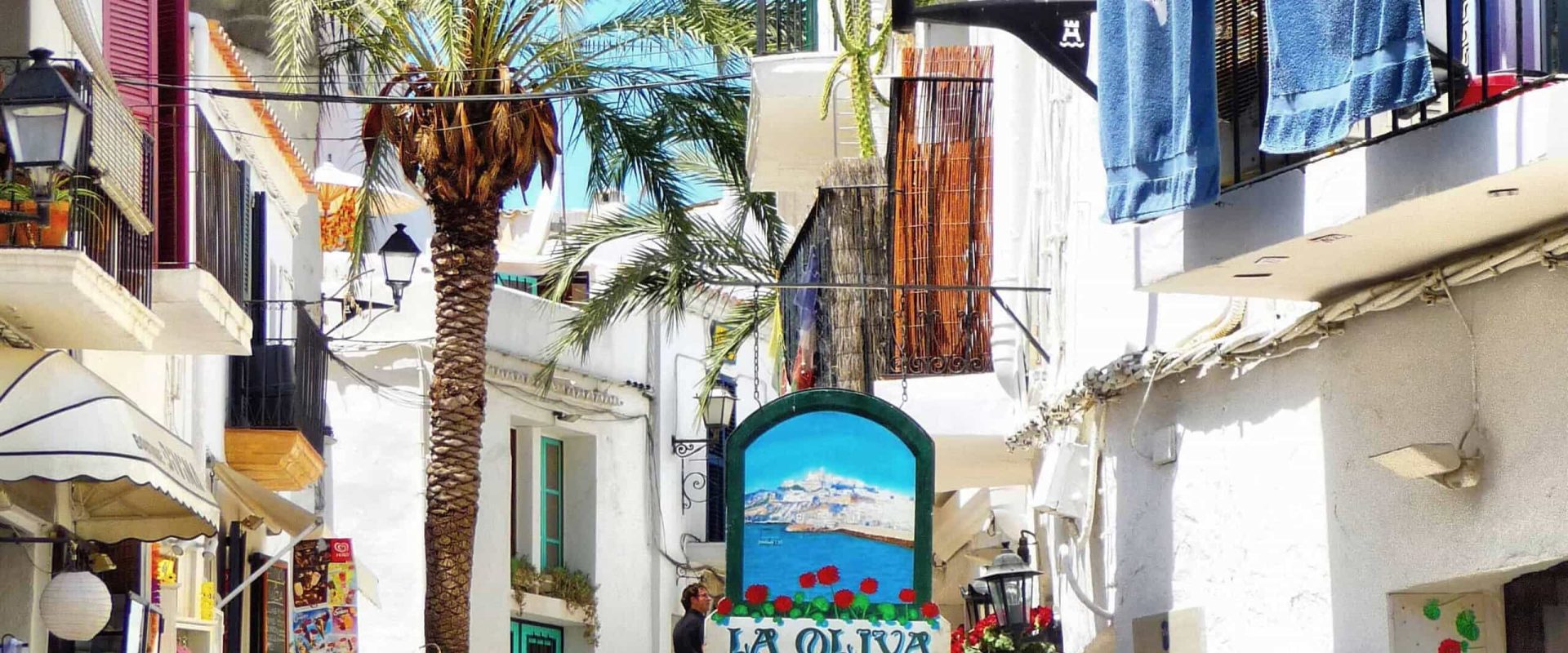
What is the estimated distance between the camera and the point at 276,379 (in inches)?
713

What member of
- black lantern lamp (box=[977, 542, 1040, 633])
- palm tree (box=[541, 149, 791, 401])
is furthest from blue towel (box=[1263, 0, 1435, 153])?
palm tree (box=[541, 149, 791, 401])

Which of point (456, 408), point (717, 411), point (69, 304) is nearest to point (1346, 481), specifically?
point (69, 304)

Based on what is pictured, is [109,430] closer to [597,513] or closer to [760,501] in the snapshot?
[760,501]

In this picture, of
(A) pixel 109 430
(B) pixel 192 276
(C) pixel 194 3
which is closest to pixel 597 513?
(C) pixel 194 3

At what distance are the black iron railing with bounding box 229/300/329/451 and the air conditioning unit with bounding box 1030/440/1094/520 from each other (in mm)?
7478

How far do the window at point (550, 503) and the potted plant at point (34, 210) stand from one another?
57.5 feet

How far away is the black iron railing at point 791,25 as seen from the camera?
1550 cm

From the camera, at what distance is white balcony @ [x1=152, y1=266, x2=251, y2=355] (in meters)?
13.1

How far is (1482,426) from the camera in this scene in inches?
315

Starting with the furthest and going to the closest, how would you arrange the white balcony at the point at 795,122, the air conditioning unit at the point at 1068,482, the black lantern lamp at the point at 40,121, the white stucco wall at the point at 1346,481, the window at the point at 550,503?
the window at the point at 550,503 → the white balcony at the point at 795,122 → the air conditioning unit at the point at 1068,482 → the black lantern lamp at the point at 40,121 → the white stucco wall at the point at 1346,481

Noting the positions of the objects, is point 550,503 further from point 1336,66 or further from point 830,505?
point 1336,66

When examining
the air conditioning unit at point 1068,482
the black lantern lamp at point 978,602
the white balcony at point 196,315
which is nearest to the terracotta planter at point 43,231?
the white balcony at point 196,315

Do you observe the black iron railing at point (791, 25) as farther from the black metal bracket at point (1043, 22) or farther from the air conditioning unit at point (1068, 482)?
the black metal bracket at point (1043, 22)

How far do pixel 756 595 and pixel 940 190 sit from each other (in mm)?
5792
